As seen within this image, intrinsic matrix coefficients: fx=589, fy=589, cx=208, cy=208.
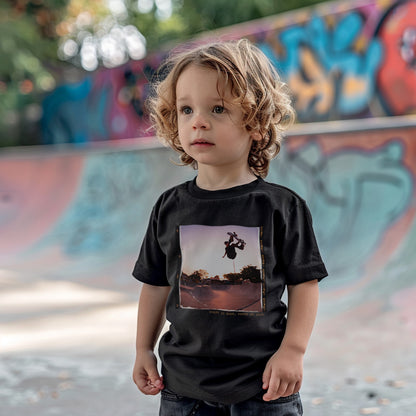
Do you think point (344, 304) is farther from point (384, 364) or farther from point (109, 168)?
point (109, 168)

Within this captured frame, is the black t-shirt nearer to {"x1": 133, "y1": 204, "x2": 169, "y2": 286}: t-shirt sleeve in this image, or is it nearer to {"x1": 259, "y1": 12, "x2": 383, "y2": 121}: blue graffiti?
{"x1": 133, "y1": 204, "x2": 169, "y2": 286}: t-shirt sleeve

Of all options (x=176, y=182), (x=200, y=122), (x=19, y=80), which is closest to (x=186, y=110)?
(x=200, y=122)

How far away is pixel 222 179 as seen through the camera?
5.38ft

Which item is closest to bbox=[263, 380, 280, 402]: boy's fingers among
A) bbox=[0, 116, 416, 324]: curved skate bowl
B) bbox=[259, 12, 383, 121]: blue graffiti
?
bbox=[0, 116, 416, 324]: curved skate bowl

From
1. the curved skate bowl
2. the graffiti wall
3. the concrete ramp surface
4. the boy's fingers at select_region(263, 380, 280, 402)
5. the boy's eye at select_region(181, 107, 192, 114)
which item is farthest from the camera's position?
the graffiti wall

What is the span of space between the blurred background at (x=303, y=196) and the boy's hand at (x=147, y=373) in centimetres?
153

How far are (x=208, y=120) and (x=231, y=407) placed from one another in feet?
2.48

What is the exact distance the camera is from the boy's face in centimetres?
155

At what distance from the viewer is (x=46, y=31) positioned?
2141 centimetres

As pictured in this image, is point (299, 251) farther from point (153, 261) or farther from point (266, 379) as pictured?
point (153, 261)

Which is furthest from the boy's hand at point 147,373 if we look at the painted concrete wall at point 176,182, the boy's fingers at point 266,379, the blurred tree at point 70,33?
the blurred tree at point 70,33

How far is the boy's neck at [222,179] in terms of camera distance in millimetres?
1635

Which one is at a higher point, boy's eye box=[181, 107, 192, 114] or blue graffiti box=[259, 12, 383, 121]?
blue graffiti box=[259, 12, 383, 121]

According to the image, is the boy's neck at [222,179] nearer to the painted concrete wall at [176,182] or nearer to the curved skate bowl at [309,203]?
the curved skate bowl at [309,203]
